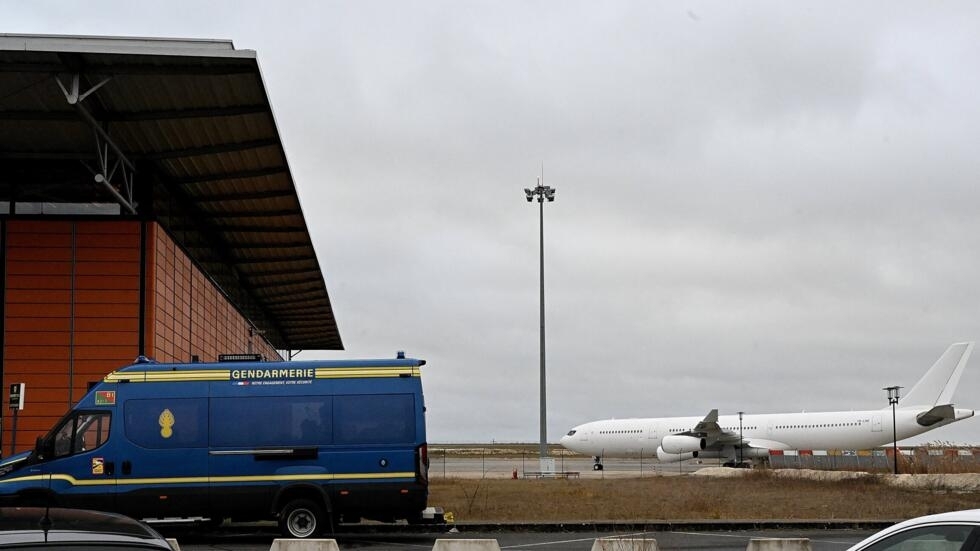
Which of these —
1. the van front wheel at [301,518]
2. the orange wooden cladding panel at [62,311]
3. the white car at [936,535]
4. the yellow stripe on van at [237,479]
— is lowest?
the van front wheel at [301,518]

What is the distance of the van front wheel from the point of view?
16719 millimetres

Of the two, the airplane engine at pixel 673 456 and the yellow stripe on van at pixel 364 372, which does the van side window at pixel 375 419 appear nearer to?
the yellow stripe on van at pixel 364 372

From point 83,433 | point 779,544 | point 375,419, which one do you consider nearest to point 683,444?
point 375,419

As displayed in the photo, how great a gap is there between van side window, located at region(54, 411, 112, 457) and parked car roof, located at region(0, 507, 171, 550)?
12037mm

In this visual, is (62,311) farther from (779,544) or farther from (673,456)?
(673,456)

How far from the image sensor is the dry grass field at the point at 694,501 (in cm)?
2189

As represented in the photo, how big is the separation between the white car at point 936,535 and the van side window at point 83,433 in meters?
12.6

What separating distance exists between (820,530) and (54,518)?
16936 mm

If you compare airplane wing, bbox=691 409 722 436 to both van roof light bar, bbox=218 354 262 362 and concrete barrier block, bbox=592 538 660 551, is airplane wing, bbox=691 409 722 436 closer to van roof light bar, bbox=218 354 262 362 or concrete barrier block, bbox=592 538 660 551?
van roof light bar, bbox=218 354 262 362

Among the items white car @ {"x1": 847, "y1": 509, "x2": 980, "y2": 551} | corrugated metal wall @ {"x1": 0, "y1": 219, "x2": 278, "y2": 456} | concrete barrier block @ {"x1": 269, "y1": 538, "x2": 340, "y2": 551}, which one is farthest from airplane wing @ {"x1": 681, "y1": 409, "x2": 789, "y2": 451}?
white car @ {"x1": 847, "y1": 509, "x2": 980, "y2": 551}

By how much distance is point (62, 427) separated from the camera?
16.7 metres

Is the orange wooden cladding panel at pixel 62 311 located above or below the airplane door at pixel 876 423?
above

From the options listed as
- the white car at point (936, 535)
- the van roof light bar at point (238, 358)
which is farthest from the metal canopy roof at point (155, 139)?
the white car at point (936, 535)

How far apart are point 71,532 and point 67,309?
2175cm
